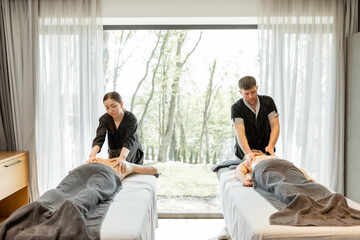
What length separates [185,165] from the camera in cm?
401

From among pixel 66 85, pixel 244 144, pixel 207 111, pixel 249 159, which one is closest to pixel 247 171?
pixel 249 159

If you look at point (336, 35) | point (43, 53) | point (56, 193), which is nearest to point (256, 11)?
point (336, 35)

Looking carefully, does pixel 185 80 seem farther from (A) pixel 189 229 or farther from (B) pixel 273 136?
(A) pixel 189 229

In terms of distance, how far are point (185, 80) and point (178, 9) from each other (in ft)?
2.47

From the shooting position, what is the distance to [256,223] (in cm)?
177

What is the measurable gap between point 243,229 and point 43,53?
2.73 metres

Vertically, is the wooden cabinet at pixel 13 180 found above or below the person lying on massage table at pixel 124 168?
below

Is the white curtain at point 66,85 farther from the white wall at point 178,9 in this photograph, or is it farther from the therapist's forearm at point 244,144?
the therapist's forearm at point 244,144

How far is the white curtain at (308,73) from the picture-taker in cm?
358

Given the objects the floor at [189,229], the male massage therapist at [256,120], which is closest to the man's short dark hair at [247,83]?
the male massage therapist at [256,120]

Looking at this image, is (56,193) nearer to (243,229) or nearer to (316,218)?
(243,229)

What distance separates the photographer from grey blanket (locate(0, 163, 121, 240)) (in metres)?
1.60

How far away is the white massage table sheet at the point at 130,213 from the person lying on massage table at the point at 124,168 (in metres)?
0.08

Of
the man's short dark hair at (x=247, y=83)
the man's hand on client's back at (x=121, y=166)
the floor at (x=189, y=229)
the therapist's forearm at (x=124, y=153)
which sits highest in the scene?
the man's short dark hair at (x=247, y=83)
